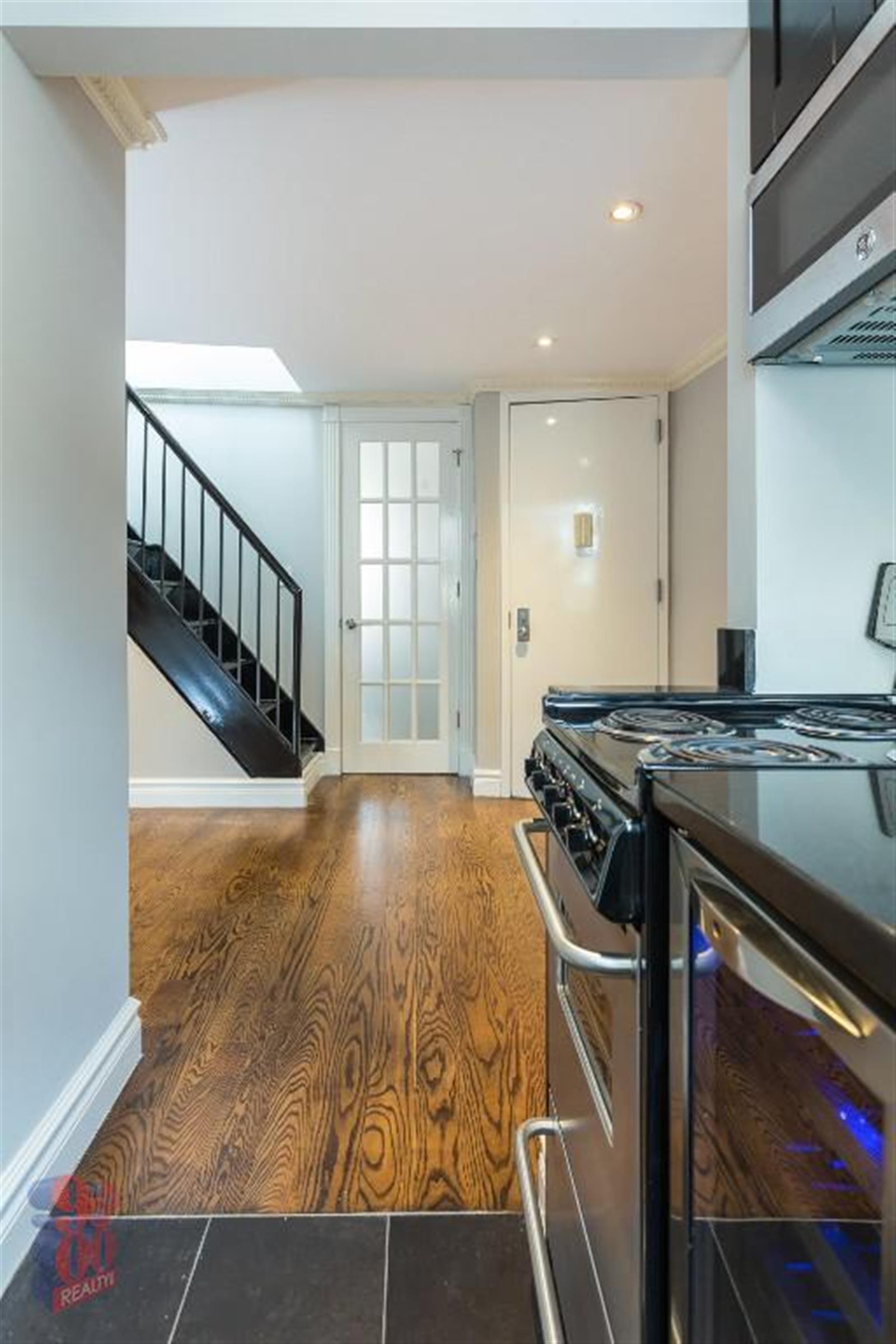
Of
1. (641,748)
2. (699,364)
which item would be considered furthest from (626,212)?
(641,748)

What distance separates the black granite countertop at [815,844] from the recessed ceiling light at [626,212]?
2297mm

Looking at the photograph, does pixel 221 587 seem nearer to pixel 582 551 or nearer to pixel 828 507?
pixel 582 551

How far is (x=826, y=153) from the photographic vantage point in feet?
3.54

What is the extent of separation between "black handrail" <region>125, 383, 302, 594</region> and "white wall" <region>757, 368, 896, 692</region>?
3312 mm

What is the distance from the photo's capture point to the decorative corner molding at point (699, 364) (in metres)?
3.52

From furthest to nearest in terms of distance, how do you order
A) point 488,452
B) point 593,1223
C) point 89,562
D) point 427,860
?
point 488,452, point 427,860, point 89,562, point 593,1223

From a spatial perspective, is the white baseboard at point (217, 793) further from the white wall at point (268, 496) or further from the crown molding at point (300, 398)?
the crown molding at point (300, 398)

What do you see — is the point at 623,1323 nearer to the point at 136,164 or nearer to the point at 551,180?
the point at 551,180

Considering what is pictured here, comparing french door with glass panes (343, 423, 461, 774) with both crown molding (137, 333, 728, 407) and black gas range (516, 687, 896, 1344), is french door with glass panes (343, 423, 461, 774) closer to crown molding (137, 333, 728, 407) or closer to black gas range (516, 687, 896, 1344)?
crown molding (137, 333, 728, 407)

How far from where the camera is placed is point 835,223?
105 cm

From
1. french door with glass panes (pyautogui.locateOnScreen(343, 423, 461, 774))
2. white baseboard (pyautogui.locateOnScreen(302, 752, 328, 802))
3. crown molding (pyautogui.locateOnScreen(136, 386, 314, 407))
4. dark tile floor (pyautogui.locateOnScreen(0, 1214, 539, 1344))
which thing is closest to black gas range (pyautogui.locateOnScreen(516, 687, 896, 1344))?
dark tile floor (pyautogui.locateOnScreen(0, 1214, 539, 1344))

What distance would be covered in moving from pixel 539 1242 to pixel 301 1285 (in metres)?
0.41

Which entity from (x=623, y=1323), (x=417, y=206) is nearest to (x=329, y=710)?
(x=417, y=206)

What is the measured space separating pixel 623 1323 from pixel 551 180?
8.58 feet
